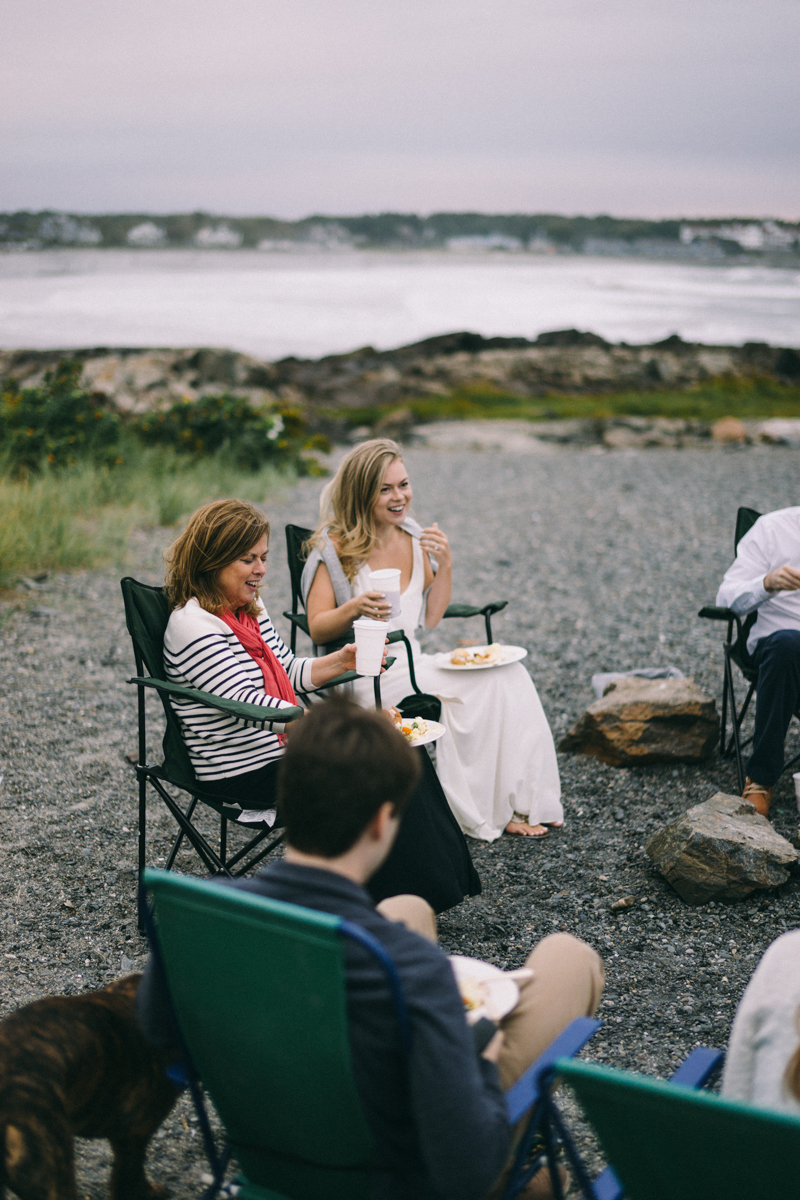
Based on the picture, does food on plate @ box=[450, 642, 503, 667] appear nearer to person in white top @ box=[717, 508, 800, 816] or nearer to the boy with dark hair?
person in white top @ box=[717, 508, 800, 816]

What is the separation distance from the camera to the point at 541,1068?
57.9 inches

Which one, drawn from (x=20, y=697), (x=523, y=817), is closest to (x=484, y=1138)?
(x=523, y=817)

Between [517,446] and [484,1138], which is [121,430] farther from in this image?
[484,1138]

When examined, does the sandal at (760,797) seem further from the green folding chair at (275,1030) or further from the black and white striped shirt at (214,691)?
the green folding chair at (275,1030)

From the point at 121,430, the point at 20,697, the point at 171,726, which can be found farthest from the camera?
the point at 121,430

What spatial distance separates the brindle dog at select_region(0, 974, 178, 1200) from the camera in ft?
4.92

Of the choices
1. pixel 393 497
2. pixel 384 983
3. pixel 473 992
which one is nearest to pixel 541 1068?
pixel 473 992

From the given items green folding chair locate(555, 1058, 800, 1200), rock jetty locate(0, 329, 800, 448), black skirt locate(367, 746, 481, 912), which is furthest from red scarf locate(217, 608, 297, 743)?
rock jetty locate(0, 329, 800, 448)

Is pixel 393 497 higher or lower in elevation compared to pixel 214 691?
higher

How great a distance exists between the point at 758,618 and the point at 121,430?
9.15 meters

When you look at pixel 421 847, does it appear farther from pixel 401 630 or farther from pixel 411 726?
pixel 401 630

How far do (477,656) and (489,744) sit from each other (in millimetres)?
328

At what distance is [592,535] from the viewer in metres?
9.52

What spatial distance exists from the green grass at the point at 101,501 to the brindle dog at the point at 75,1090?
18.3ft
